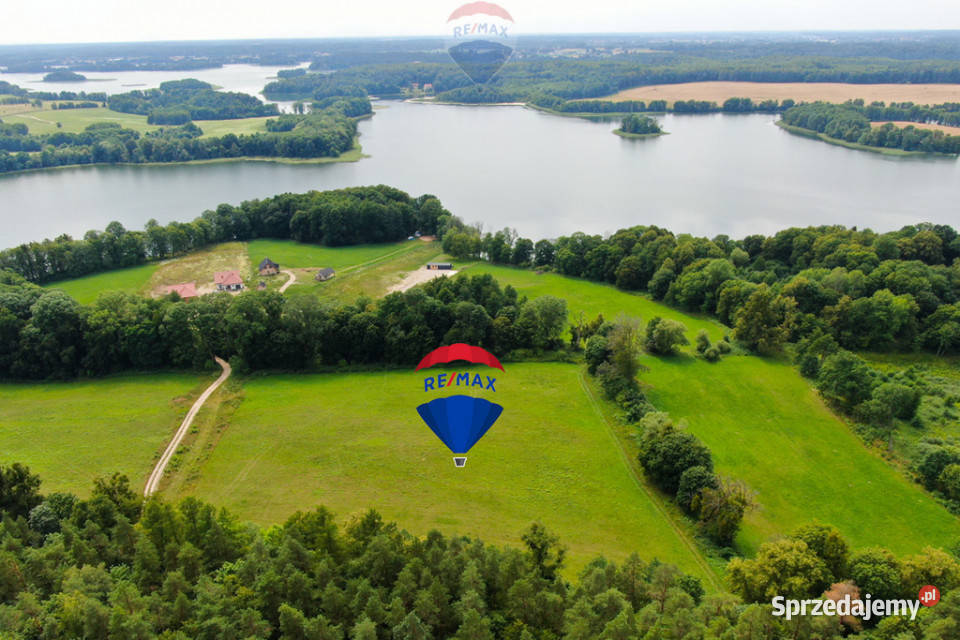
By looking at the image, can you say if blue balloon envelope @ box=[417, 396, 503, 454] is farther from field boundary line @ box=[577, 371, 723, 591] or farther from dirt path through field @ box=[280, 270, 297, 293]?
dirt path through field @ box=[280, 270, 297, 293]

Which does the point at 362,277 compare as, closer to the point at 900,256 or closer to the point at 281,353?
the point at 281,353

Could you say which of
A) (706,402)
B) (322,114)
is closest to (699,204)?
(706,402)

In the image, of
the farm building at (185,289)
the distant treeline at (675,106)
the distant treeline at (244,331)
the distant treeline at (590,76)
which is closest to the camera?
the distant treeline at (244,331)

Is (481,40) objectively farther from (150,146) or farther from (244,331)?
(150,146)

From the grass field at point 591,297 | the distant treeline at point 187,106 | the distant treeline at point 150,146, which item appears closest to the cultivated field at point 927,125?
the grass field at point 591,297

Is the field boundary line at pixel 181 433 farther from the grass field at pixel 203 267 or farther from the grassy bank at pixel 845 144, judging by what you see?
the grassy bank at pixel 845 144

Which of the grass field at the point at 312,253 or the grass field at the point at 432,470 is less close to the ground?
the grass field at the point at 312,253
